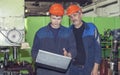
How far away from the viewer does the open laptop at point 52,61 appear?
116 inches

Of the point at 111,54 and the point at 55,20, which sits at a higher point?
the point at 55,20

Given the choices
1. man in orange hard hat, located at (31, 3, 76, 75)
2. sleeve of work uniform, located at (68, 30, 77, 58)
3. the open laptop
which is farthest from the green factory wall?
the open laptop

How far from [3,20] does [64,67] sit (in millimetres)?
2098

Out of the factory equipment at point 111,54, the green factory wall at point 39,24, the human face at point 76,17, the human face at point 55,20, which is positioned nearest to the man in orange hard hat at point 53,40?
the human face at point 55,20

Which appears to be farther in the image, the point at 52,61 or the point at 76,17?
the point at 76,17

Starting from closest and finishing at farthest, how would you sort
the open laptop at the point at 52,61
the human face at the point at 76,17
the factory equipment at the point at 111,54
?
the open laptop at the point at 52,61 → the human face at the point at 76,17 → the factory equipment at the point at 111,54

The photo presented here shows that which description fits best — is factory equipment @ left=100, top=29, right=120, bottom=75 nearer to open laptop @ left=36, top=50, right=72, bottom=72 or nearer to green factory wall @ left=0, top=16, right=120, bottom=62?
green factory wall @ left=0, top=16, right=120, bottom=62

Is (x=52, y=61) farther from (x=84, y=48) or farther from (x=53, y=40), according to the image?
(x=84, y=48)

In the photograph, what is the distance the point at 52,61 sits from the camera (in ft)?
9.72

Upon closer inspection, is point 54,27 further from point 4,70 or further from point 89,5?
point 89,5

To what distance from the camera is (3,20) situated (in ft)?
15.6

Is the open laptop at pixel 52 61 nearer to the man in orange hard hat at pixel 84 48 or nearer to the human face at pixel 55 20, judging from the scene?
the human face at pixel 55 20

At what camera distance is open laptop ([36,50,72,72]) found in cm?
294

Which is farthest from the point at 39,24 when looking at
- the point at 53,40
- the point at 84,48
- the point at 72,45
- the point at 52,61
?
the point at 52,61
